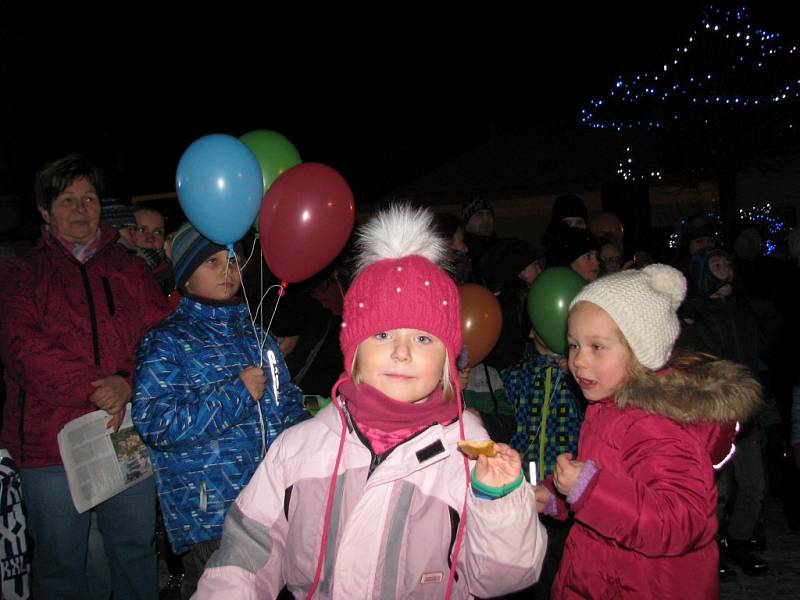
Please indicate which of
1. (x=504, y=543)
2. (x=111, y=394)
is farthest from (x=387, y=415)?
(x=111, y=394)

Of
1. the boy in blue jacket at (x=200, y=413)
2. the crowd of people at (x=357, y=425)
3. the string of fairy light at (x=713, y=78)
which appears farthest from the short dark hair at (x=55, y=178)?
the string of fairy light at (x=713, y=78)

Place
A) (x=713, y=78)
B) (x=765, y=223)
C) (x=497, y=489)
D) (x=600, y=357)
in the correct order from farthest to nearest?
1. (x=765, y=223)
2. (x=713, y=78)
3. (x=600, y=357)
4. (x=497, y=489)

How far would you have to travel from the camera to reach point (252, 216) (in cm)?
281

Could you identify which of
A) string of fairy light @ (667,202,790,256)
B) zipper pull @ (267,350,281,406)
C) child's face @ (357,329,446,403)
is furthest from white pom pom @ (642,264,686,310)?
string of fairy light @ (667,202,790,256)

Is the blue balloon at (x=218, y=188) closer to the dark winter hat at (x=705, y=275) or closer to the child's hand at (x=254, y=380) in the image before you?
the child's hand at (x=254, y=380)

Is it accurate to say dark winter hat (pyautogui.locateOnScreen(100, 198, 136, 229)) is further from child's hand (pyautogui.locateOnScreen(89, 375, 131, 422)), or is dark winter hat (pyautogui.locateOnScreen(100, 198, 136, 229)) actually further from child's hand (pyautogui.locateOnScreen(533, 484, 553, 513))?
child's hand (pyautogui.locateOnScreen(533, 484, 553, 513))

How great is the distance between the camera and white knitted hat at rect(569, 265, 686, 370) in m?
2.09

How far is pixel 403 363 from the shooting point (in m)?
1.80

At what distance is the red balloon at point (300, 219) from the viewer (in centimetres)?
271

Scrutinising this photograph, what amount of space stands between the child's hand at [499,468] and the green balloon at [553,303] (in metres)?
1.85

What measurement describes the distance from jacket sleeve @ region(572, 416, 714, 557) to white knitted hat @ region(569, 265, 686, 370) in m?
0.40

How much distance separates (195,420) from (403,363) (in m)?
0.93

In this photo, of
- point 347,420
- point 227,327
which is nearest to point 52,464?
point 227,327

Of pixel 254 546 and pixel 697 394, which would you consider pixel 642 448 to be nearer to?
pixel 697 394
